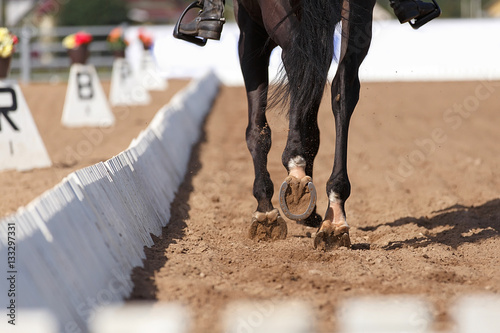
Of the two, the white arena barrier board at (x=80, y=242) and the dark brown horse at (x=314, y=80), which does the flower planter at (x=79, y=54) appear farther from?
the dark brown horse at (x=314, y=80)

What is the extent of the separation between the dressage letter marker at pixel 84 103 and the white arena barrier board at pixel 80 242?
7.75m

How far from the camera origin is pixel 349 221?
5.75 metres

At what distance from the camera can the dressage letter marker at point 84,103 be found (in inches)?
509

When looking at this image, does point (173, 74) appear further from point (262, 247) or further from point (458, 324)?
point (458, 324)

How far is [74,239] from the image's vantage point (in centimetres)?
336

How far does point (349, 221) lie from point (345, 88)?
1.45 m

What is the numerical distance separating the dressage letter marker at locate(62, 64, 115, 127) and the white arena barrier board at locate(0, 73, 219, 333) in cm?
775

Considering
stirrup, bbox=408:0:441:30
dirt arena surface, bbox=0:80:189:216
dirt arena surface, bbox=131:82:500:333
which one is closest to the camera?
dirt arena surface, bbox=131:82:500:333

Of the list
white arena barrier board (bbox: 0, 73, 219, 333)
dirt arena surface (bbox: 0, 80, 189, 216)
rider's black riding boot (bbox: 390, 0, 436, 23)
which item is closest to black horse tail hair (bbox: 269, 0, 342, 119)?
rider's black riding boot (bbox: 390, 0, 436, 23)

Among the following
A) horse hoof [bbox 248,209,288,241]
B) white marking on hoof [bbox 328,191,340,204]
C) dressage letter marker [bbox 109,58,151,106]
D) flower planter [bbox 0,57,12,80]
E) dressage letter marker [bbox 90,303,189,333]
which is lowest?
dressage letter marker [bbox 109,58,151,106]

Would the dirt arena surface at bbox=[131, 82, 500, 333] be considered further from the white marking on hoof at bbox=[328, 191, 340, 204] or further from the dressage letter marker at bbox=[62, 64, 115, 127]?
the dressage letter marker at bbox=[62, 64, 115, 127]

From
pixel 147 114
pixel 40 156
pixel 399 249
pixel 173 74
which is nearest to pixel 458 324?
pixel 399 249

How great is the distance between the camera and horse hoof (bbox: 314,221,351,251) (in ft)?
14.9

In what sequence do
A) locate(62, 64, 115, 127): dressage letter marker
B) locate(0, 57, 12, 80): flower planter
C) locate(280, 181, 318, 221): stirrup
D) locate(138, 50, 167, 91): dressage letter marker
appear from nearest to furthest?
locate(280, 181, 318, 221): stirrup, locate(0, 57, 12, 80): flower planter, locate(62, 64, 115, 127): dressage letter marker, locate(138, 50, 167, 91): dressage letter marker
